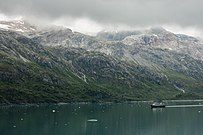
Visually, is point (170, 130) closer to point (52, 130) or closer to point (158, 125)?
point (158, 125)

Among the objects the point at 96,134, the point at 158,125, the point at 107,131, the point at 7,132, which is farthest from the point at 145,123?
the point at 7,132

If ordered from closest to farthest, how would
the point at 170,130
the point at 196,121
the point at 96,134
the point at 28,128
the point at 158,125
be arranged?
1. the point at 96,134
2. the point at 28,128
3. the point at 170,130
4. the point at 158,125
5. the point at 196,121

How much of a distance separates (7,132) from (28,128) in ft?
58.5

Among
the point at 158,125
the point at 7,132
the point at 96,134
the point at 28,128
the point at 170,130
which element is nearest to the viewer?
the point at 7,132

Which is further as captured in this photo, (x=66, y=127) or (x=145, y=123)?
(x=145, y=123)

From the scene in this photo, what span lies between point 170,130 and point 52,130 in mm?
49205

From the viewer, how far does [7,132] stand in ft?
398

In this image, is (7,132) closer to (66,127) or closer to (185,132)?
(66,127)

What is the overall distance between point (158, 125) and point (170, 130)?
1900 cm

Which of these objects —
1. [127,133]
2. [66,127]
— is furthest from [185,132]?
[66,127]

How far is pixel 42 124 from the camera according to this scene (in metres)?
154

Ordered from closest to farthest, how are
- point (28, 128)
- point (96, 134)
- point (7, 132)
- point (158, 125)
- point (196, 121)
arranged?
point (7, 132) → point (96, 134) → point (28, 128) → point (158, 125) → point (196, 121)

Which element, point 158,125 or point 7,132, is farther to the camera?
point 158,125

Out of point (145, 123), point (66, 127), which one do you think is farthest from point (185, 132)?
point (66, 127)
